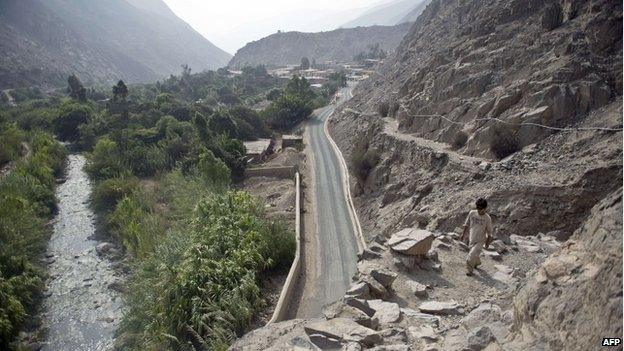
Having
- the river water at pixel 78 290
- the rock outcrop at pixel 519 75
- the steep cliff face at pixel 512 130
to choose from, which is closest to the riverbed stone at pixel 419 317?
the steep cliff face at pixel 512 130

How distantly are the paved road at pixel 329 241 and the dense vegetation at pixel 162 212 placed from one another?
6.98 ft

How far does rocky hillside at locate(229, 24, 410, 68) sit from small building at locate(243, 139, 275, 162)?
410 ft

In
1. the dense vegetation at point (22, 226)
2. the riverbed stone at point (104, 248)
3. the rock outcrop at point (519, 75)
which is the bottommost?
the riverbed stone at point (104, 248)

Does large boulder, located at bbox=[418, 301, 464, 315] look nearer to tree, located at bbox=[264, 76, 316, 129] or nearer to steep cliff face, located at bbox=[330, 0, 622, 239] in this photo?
steep cliff face, located at bbox=[330, 0, 622, 239]

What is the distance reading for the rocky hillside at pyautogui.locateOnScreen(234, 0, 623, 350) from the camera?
6.16 m

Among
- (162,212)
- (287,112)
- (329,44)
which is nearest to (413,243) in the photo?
(162,212)

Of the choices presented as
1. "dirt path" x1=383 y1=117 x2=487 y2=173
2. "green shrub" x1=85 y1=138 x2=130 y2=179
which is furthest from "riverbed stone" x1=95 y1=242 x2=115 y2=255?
"dirt path" x1=383 y1=117 x2=487 y2=173

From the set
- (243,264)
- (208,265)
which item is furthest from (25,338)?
(243,264)

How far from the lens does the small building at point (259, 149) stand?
1822 inches

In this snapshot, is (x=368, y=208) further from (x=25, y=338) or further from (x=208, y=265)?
(x=25, y=338)

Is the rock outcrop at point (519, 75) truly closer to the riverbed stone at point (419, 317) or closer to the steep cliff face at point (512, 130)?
the steep cliff face at point (512, 130)

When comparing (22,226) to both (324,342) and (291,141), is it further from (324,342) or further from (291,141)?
(291,141)

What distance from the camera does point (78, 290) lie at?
25781 mm

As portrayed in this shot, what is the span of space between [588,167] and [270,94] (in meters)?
74.4
